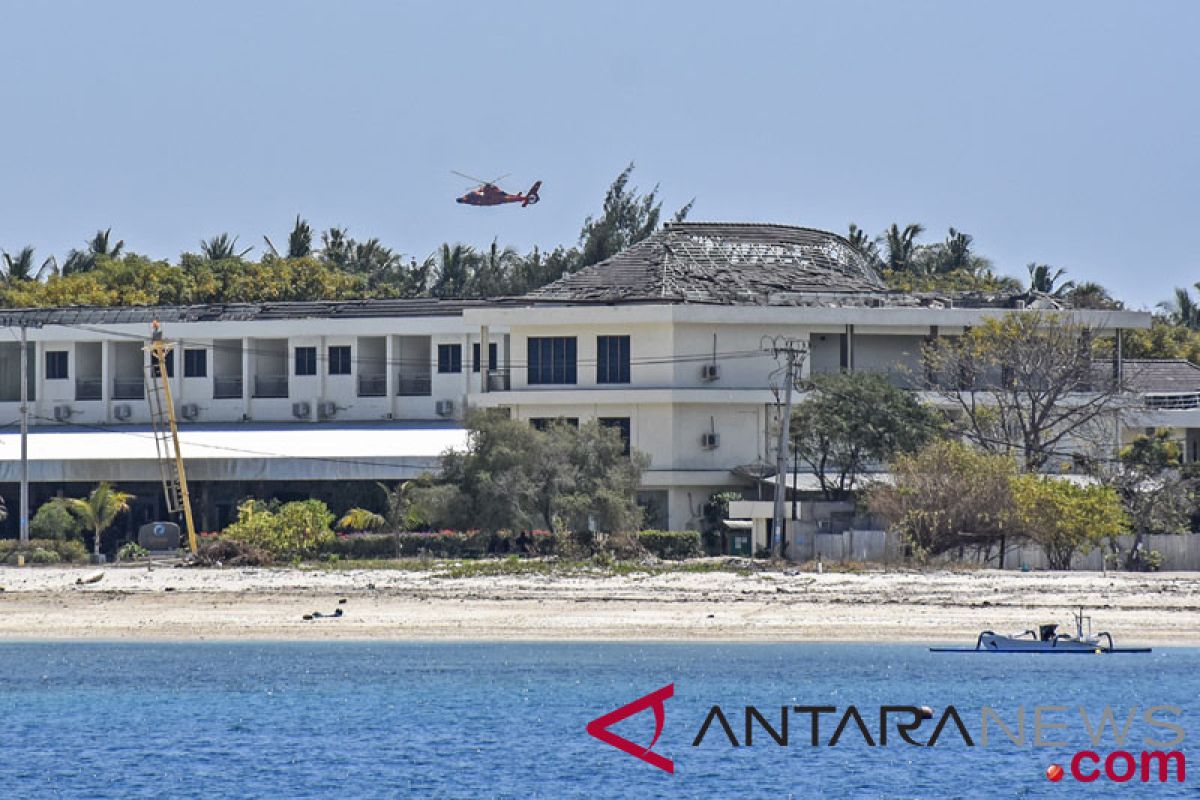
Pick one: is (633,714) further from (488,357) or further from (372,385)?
(372,385)

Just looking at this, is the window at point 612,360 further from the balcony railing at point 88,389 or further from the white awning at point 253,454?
the balcony railing at point 88,389

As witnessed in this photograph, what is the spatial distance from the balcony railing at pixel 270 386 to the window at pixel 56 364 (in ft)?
20.9

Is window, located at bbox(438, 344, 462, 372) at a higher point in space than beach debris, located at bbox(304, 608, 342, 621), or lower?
higher

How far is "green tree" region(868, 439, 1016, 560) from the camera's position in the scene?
50625 millimetres

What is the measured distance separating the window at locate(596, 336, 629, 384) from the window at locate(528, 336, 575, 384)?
829mm

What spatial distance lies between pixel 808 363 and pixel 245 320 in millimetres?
18727

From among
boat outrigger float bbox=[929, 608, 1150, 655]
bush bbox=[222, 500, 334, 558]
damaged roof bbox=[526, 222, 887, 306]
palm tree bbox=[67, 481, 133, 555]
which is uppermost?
damaged roof bbox=[526, 222, 887, 306]

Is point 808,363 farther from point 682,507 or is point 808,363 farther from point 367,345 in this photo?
point 367,345

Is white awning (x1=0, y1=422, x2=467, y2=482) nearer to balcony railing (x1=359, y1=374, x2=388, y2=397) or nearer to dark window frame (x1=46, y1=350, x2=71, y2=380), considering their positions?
balcony railing (x1=359, y1=374, x2=388, y2=397)

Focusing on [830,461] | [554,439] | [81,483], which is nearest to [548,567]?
[554,439]

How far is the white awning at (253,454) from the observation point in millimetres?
61906

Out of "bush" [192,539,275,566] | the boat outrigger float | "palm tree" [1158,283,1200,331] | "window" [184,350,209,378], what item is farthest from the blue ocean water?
"palm tree" [1158,283,1200,331]

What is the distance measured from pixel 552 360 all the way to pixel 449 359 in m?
6.84

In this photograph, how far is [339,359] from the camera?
70625mm
